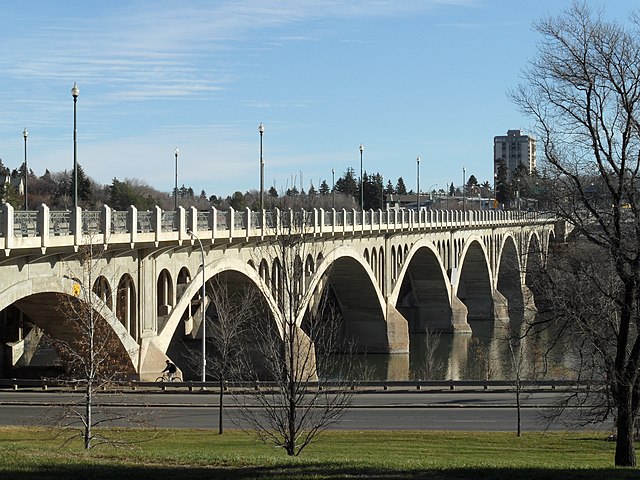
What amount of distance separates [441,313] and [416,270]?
13.0 feet

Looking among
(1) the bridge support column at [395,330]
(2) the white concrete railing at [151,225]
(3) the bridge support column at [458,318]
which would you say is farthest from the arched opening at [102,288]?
(3) the bridge support column at [458,318]

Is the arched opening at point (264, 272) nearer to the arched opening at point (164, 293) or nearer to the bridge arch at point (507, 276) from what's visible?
the arched opening at point (164, 293)

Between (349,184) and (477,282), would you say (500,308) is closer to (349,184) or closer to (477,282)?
(477,282)

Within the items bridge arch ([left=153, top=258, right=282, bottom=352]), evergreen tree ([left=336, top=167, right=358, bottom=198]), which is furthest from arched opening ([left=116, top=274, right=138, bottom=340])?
evergreen tree ([left=336, top=167, right=358, bottom=198])

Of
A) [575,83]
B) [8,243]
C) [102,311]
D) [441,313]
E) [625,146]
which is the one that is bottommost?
[441,313]

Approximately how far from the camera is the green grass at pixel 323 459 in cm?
1555

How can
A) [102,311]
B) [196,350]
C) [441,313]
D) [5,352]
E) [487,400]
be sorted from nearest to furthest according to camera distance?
[102,311], [487,400], [5,352], [196,350], [441,313]

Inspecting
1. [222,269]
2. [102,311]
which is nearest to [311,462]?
[102,311]

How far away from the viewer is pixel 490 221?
98.0 m

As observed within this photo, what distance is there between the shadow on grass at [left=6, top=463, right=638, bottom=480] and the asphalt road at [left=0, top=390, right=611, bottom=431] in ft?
36.1

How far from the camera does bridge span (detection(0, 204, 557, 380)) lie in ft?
85.6

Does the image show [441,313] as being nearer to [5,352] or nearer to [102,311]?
[5,352]

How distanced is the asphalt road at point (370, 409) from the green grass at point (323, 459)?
218 centimetres

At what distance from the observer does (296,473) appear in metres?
15.7
